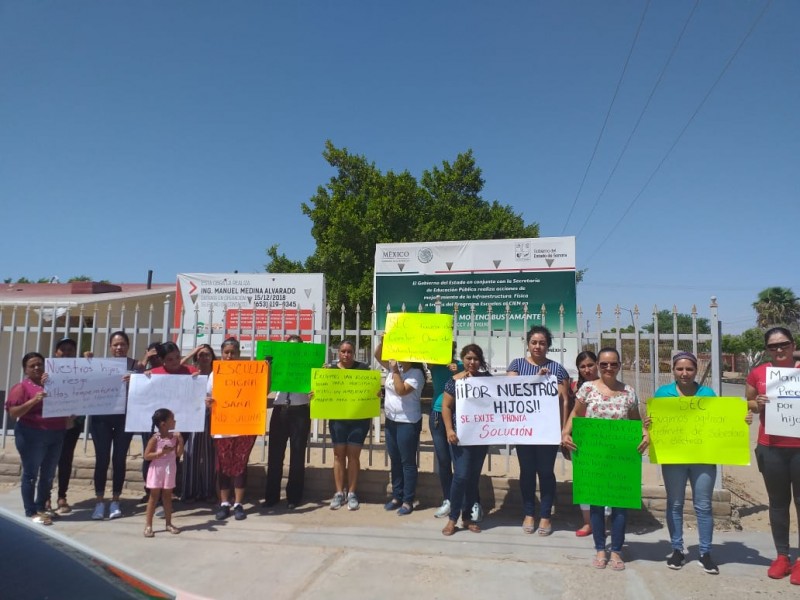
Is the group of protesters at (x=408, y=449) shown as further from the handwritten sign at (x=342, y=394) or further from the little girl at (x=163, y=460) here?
the handwritten sign at (x=342, y=394)

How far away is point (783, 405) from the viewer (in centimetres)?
422

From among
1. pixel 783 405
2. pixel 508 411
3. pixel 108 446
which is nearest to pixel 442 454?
pixel 508 411

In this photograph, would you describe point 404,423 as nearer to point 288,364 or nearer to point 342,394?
point 342,394

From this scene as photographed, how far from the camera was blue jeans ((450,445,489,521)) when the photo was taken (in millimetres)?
5117

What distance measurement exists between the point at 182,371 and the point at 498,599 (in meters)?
3.87

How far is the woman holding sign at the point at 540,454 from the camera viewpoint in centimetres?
510

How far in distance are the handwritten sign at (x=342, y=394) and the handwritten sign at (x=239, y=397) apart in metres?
0.54

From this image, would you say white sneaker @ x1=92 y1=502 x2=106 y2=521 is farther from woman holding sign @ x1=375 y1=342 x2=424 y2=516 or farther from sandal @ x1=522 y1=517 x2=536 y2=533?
sandal @ x1=522 y1=517 x2=536 y2=533

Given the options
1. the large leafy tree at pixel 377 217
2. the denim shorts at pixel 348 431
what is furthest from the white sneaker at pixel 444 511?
the large leafy tree at pixel 377 217

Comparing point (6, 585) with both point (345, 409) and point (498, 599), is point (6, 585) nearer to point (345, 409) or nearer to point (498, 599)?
point (498, 599)

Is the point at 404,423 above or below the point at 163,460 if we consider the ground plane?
above

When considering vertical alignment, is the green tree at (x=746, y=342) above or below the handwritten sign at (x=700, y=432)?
above

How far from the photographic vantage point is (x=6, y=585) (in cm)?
173

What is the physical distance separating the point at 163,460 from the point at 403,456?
7.79 feet
